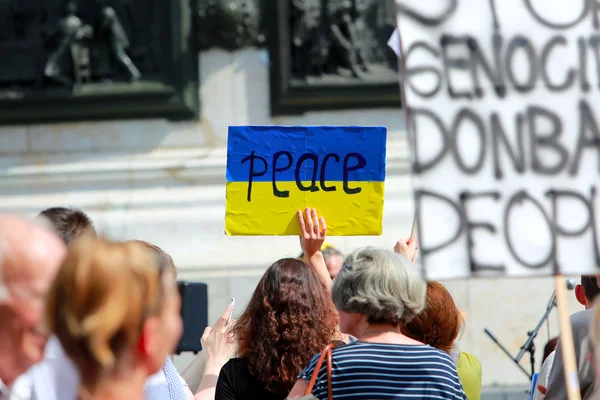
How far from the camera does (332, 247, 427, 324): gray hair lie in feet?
9.92

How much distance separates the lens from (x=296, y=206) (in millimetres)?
4371

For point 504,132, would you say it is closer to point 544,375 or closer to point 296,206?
point 544,375

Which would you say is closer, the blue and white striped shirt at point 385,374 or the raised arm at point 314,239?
the blue and white striped shirt at point 385,374

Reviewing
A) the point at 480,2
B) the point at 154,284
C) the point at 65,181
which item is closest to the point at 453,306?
the point at 480,2

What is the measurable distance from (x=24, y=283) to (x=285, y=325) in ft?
4.80

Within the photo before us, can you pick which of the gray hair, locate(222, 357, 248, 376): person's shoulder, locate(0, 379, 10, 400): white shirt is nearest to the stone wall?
locate(222, 357, 248, 376): person's shoulder

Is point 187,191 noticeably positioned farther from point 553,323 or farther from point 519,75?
point 519,75

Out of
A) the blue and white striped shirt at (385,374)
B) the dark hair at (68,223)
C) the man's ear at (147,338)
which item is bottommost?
the blue and white striped shirt at (385,374)

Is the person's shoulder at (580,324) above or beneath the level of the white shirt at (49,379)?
beneath

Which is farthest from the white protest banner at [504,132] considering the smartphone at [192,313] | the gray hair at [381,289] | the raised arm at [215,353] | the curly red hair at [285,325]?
the smartphone at [192,313]

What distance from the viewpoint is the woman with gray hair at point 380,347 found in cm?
294

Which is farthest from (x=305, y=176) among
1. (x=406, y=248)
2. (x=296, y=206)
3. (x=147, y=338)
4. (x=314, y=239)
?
(x=147, y=338)

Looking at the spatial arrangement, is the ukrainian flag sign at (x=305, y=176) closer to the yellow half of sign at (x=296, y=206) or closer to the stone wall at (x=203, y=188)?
the yellow half of sign at (x=296, y=206)

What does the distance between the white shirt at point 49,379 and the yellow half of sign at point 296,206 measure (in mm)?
2198
